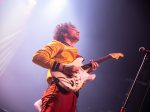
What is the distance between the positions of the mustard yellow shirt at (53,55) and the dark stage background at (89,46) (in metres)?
1.77

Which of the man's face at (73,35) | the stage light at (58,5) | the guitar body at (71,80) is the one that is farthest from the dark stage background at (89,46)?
the guitar body at (71,80)

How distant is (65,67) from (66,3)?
3097mm

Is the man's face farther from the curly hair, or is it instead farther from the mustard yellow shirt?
the mustard yellow shirt

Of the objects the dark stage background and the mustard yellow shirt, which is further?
the dark stage background

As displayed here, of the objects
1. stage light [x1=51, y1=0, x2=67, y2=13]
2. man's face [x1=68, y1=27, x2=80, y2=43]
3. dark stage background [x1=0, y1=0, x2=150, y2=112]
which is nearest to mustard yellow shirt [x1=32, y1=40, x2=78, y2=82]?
man's face [x1=68, y1=27, x2=80, y2=43]

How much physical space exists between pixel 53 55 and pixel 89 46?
2.24 metres

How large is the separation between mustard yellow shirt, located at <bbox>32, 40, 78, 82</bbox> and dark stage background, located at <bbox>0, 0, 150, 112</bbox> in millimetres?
1766

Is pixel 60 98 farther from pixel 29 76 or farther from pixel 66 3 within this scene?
pixel 66 3

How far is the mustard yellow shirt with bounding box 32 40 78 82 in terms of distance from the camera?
3.70 m

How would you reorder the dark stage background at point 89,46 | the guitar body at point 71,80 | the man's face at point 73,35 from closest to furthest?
the guitar body at point 71,80 < the man's face at point 73,35 < the dark stage background at point 89,46

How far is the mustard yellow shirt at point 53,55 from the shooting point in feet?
12.1

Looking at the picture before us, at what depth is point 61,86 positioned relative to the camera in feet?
12.0

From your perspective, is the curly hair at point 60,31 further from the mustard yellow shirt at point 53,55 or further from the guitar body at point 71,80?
the guitar body at point 71,80

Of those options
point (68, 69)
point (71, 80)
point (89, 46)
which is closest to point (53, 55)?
point (68, 69)
